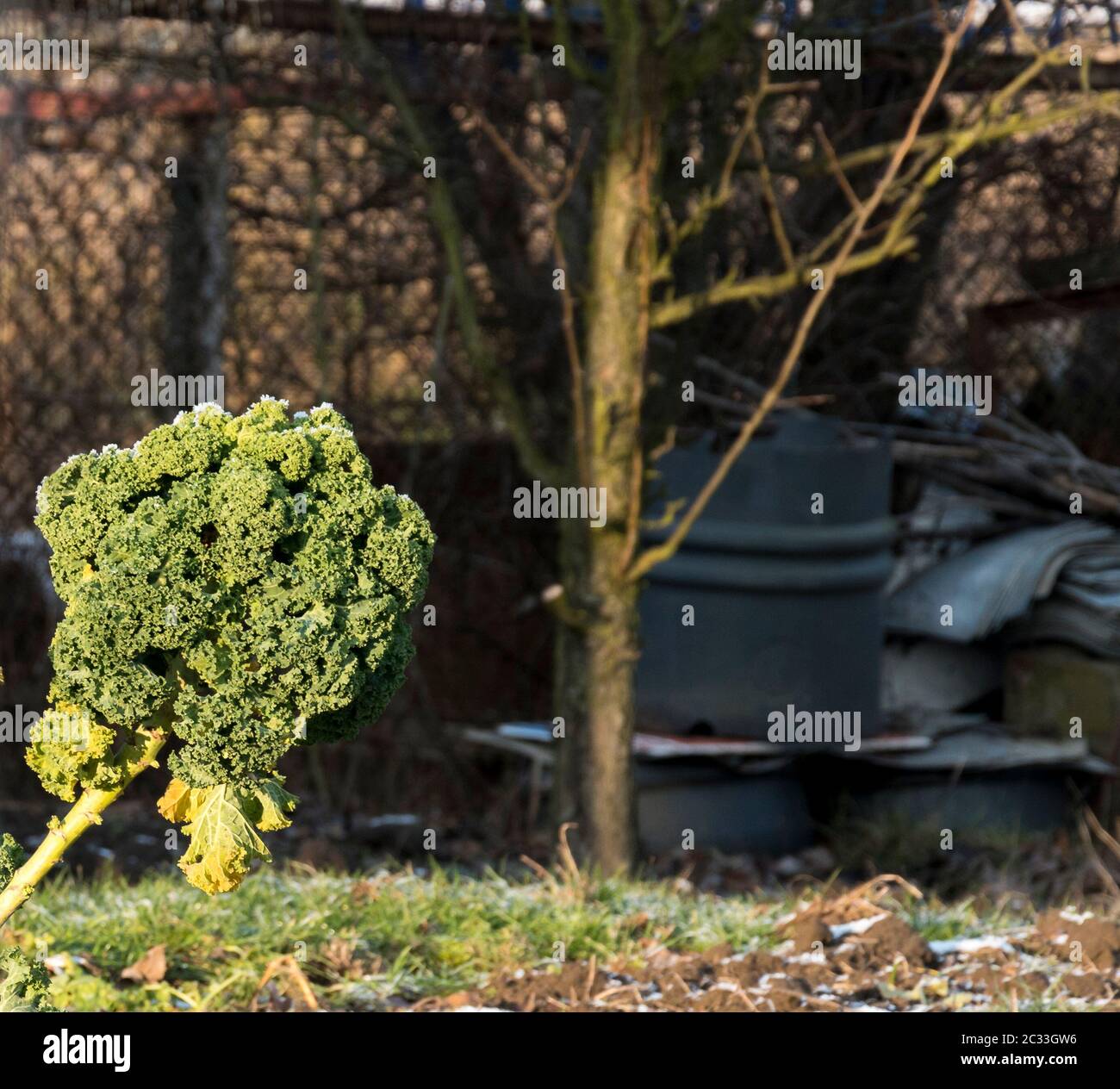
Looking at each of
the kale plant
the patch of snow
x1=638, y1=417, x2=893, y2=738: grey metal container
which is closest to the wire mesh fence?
x1=638, y1=417, x2=893, y2=738: grey metal container

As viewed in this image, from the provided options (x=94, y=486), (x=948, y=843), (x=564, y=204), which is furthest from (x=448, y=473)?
(x=94, y=486)

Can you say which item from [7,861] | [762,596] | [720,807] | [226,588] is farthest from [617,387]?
[7,861]

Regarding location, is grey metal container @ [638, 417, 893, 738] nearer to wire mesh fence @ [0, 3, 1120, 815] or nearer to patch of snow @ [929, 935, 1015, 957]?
wire mesh fence @ [0, 3, 1120, 815]

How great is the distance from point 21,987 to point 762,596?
3.41 m

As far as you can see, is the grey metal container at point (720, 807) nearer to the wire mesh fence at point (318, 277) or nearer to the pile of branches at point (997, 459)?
the wire mesh fence at point (318, 277)

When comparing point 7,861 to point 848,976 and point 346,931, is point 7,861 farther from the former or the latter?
point 848,976

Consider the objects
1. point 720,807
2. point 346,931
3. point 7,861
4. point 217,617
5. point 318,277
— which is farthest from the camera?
point 318,277

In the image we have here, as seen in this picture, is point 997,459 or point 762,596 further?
point 997,459

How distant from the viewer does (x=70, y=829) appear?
6.73 ft

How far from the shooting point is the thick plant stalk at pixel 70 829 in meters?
2.02

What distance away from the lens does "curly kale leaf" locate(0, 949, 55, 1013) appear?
6.73 feet

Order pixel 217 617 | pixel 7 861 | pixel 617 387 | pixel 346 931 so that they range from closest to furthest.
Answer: pixel 217 617 < pixel 7 861 < pixel 346 931 < pixel 617 387
